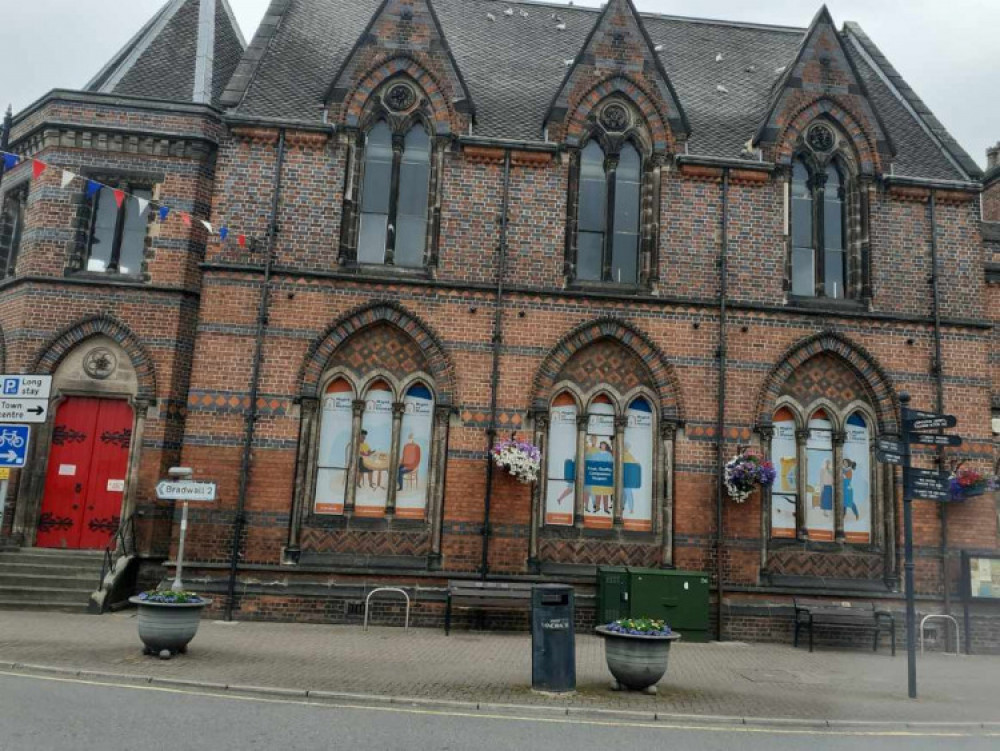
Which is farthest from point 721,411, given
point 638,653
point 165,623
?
point 165,623

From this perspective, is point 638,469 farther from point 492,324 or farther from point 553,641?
point 553,641

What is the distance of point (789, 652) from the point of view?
14422 millimetres

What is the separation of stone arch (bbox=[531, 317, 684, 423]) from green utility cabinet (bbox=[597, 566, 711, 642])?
9.76 feet

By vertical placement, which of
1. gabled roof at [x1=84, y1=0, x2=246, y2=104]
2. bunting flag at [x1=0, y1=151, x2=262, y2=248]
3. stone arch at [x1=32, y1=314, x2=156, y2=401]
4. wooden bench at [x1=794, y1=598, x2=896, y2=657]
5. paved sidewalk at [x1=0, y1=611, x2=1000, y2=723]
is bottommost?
paved sidewalk at [x1=0, y1=611, x2=1000, y2=723]

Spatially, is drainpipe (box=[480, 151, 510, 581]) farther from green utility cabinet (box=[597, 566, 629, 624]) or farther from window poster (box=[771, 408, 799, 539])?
window poster (box=[771, 408, 799, 539])

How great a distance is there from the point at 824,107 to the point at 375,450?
37.1ft

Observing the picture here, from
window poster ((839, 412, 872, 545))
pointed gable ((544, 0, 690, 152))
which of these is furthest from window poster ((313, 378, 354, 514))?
window poster ((839, 412, 872, 545))

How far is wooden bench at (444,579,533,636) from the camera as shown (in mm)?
14406

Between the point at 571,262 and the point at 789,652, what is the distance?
794 cm

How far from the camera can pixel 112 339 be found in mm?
16719

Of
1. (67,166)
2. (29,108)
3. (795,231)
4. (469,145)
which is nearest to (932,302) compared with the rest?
(795,231)

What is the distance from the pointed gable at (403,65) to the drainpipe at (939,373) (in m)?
9.50

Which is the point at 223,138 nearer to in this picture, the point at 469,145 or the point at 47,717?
the point at 469,145

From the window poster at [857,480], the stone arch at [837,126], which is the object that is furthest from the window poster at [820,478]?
the stone arch at [837,126]
